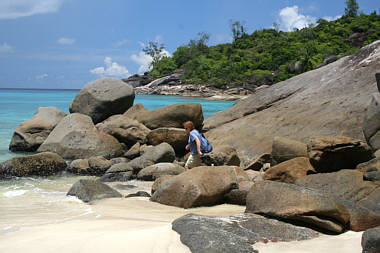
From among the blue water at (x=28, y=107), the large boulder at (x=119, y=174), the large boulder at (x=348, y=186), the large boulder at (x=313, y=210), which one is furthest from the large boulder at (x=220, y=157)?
the blue water at (x=28, y=107)

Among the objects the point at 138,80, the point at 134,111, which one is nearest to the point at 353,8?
the point at 138,80

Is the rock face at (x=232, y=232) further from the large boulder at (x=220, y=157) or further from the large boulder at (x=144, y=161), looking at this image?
the large boulder at (x=144, y=161)

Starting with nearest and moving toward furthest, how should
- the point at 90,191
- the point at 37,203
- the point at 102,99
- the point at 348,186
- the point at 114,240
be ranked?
1. the point at 114,240
2. the point at 348,186
3. the point at 37,203
4. the point at 90,191
5. the point at 102,99

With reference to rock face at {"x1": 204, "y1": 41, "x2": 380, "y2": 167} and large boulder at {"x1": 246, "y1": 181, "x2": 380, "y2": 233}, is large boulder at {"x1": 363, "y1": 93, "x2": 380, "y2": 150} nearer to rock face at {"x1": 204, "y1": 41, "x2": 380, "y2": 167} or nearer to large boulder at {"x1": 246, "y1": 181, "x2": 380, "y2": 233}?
rock face at {"x1": 204, "y1": 41, "x2": 380, "y2": 167}

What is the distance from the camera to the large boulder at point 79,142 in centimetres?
1204

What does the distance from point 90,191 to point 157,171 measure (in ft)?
8.98

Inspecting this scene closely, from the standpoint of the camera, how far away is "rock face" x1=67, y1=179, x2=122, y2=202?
6.43 m

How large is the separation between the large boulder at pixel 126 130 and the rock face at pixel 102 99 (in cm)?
159

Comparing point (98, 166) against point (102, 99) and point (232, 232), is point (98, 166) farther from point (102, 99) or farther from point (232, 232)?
point (232, 232)

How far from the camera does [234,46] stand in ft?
302

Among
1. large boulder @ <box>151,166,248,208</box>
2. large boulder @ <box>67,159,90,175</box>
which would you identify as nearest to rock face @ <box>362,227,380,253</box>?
large boulder @ <box>151,166,248,208</box>

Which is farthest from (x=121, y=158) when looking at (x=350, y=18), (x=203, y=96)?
(x=350, y=18)

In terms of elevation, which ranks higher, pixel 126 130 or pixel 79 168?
pixel 126 130

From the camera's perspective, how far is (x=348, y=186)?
5285 mm
